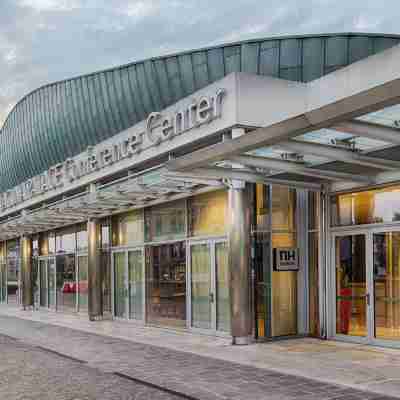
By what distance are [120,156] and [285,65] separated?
5864 millimetres

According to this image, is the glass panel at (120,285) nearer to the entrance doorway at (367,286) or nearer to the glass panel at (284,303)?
the glass panel at (284,303)

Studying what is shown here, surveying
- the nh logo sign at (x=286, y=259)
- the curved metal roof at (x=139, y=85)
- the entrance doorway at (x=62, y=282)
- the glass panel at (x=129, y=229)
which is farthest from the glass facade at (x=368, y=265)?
the entrance doorway at (x=62, y=282)

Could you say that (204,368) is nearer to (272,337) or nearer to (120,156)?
(272,337)

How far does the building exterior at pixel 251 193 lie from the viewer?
10.8 metres

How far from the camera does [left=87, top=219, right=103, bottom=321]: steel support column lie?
21109 mm

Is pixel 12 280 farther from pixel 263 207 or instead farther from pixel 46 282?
pixel 263 207

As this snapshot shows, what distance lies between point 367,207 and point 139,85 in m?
9.62

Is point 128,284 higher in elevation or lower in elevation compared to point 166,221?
lower

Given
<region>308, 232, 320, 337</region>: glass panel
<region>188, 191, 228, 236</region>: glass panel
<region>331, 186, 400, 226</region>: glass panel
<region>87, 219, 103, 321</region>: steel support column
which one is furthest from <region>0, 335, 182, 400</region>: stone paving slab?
<region>87, 219, 103, 321</region>: steel support column

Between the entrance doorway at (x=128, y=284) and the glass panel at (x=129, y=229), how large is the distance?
31 cm

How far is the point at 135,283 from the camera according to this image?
19.7 meters

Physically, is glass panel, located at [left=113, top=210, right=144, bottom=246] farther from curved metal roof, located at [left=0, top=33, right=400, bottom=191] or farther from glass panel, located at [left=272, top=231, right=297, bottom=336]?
glass panel, located at [left=272, top=231, right=297, bottom=336]

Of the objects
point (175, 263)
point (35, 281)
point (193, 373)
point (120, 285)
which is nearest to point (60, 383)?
point (193, 373)

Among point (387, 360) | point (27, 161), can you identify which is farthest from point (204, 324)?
point (27, 161)
